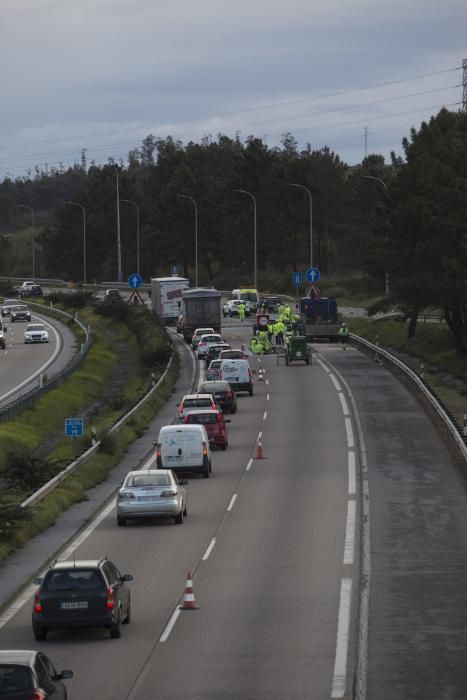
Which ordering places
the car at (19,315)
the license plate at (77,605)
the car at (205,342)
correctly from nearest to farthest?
1. the license plate at (77,605)
2. the car at (205,342)
3. the car at (19,315)

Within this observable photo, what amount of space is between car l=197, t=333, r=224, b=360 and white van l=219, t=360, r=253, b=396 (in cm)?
1819

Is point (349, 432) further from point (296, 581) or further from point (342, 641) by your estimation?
point (342, 641)

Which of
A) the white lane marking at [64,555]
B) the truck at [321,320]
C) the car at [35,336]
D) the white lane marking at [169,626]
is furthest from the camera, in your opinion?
the car at [35,336]

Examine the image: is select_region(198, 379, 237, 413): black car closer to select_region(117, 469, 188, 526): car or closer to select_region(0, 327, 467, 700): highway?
select_region(0, 327, 467, 700): highway

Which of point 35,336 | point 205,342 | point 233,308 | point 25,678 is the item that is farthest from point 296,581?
point 233,308

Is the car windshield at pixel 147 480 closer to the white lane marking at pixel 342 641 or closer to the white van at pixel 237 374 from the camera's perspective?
the white lane marking at pixel 342 641

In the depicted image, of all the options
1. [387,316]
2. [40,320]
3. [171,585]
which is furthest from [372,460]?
[40,320]

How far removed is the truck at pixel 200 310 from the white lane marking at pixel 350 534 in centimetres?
5999

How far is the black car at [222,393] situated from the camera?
197 feet

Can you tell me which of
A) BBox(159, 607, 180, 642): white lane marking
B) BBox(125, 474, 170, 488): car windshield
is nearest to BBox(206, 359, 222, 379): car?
BBox(125, 474, 170, 488): car windshield

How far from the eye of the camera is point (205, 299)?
98000 mm

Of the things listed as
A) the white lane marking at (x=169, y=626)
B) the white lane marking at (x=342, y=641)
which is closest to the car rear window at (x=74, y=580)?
the white lane marking at (x=169, y=626)

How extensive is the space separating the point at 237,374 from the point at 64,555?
36.1 m

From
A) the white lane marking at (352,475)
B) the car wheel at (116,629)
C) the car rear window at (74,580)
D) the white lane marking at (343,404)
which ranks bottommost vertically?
the white lane marking at (352,475)
